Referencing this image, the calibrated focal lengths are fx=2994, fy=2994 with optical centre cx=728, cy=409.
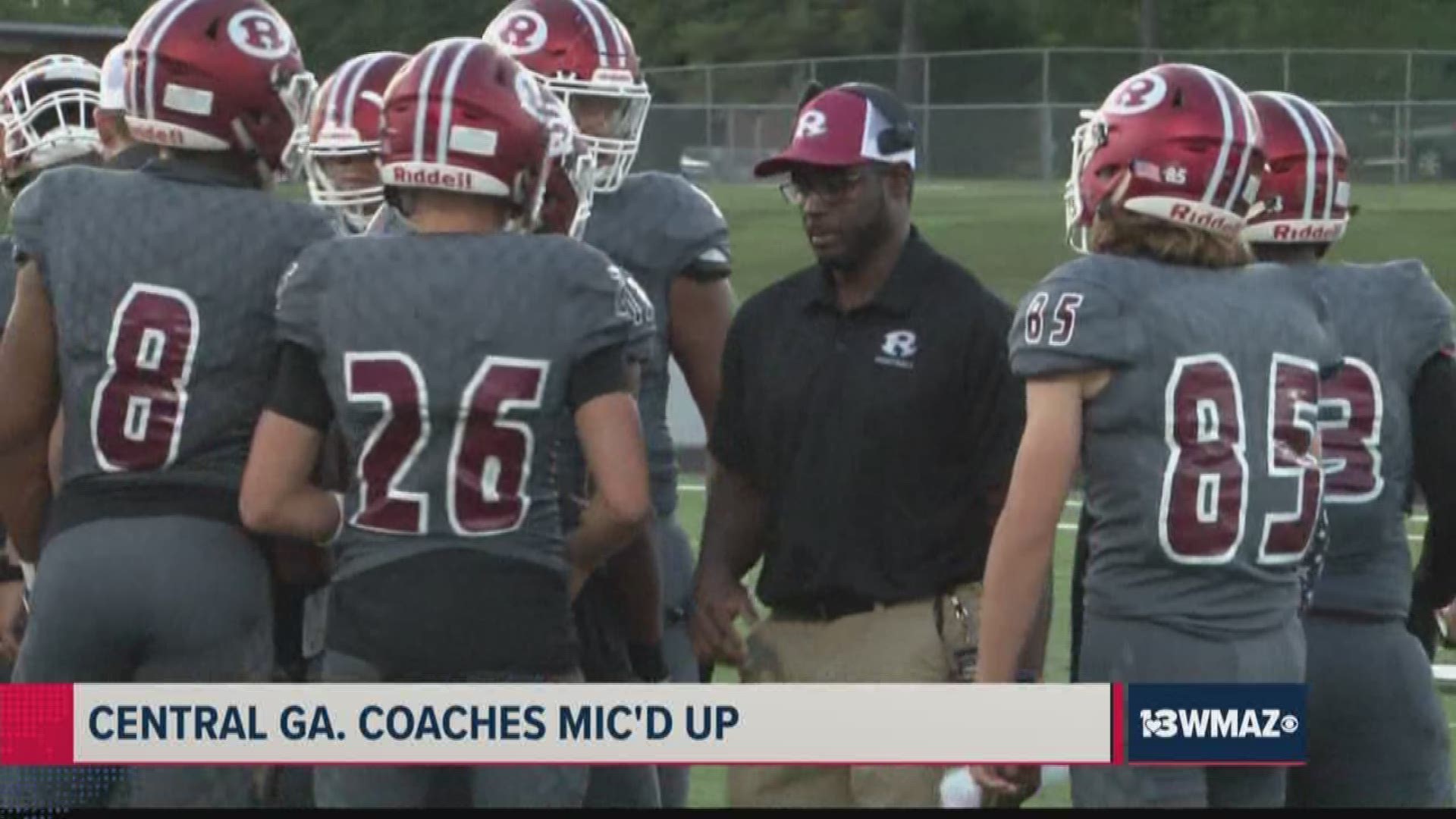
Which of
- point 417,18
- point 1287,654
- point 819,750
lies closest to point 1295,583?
point 1287,654

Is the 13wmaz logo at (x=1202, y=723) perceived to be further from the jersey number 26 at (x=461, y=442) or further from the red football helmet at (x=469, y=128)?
the red football helmet at (x=469, y=128)

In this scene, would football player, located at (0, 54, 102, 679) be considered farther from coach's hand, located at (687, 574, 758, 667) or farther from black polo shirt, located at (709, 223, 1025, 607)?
black polo shirt, located at (709, 223, 1025, 607)

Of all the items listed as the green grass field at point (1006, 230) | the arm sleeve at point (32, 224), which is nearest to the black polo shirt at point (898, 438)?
the arm sleeve at point (32, 224)

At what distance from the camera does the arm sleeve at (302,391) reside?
478cm

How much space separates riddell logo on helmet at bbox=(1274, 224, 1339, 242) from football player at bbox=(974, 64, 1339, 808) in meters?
0.46

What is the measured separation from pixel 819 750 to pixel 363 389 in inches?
51.8

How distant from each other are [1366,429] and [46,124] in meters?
2.77

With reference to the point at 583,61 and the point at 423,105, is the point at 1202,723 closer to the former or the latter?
the point at 423,105

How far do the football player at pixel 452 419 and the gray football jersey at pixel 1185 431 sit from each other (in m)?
0.72

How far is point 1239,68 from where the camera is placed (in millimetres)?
33438

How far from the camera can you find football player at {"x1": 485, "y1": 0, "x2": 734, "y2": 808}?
596 cm

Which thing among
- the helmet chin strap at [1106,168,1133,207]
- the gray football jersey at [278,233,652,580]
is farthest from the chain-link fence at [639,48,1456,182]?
Result: the gray football jersey at [278,233,652,580]

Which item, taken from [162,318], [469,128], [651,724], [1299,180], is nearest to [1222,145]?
[1299,180]

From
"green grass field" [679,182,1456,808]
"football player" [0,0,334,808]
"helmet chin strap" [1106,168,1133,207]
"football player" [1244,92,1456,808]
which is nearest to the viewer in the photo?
"helmet chin strap" [1106,168,1133,207]
